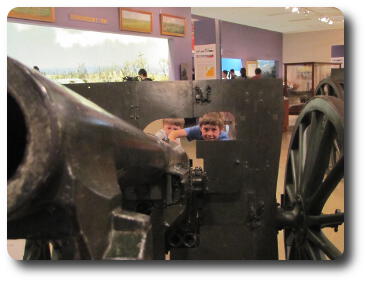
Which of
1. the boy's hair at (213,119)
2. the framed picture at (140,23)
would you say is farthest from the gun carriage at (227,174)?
the framed picture at (140,23)

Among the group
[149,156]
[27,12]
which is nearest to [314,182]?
[149,156]

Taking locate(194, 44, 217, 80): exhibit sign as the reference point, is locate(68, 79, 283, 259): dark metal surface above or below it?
below

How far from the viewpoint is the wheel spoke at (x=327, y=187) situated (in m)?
1.63

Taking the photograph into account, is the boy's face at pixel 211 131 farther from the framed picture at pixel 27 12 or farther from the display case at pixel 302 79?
the display case at pixel 302 79

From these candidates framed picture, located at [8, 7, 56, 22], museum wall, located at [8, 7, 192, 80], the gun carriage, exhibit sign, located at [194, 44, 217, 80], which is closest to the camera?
framed picture, located at [8, 7, 56, 22]

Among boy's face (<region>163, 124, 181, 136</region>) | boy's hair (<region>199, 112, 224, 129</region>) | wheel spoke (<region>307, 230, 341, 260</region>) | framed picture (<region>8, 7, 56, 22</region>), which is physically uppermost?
framed picture (<region>8, 7, 56, 22</region>)

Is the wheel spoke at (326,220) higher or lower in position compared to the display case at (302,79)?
lower

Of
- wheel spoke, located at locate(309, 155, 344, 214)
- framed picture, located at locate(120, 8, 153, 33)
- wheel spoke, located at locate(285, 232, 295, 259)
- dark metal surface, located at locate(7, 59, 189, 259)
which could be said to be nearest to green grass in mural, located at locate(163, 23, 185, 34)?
framed picture, located at locate(120, 8, 153, 33)

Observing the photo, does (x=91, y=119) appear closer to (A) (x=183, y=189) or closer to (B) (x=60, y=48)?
(A) (x=183, y=189)

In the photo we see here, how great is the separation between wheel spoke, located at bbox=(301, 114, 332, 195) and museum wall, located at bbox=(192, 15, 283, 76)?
22.8ft

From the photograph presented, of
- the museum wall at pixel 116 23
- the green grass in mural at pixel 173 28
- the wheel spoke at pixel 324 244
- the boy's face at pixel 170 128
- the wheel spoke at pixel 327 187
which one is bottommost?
the wheel spoke at pixel 324 244

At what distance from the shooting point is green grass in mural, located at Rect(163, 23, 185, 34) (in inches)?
201

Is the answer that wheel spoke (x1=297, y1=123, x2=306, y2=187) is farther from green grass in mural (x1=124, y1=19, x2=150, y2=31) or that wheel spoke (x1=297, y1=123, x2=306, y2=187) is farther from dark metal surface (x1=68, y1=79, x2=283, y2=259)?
green grass in mural (x1=124, y1=19, x2=150, y2=31)
